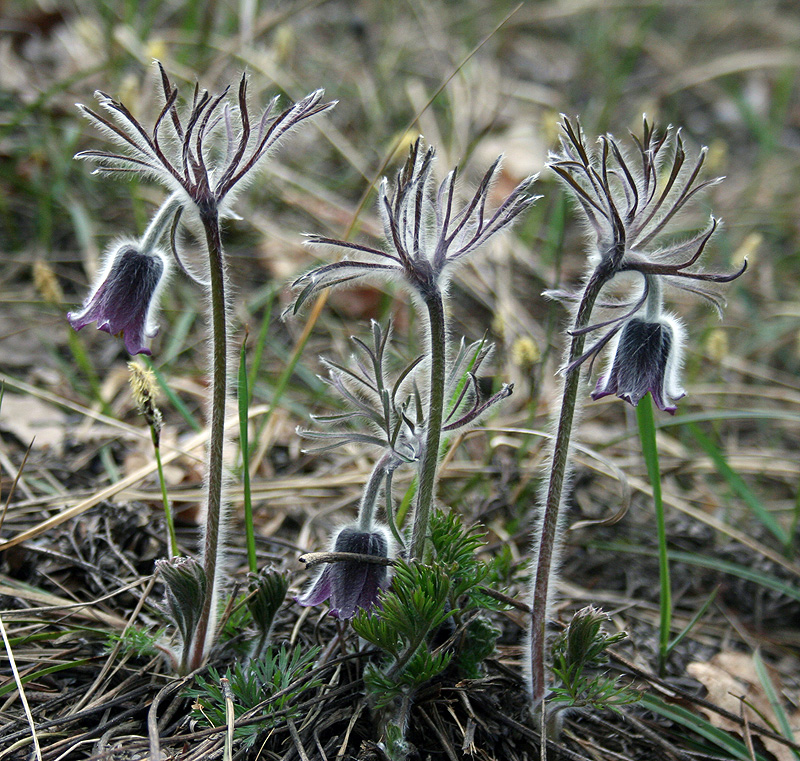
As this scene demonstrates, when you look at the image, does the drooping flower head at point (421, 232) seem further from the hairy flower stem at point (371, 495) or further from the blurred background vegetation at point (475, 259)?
the blurred background vegetation at point (475, 259)

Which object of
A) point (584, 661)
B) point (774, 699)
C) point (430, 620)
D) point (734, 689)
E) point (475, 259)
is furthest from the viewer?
point (475, 259)

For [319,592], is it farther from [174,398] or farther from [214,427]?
[174,398]

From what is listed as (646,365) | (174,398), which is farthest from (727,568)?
(174,398)

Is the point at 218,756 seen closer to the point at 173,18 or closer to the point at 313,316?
the point at 313,316

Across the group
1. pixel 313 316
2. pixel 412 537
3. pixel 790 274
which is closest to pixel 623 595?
pixel 412 537

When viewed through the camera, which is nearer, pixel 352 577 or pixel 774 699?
pixel 352 577

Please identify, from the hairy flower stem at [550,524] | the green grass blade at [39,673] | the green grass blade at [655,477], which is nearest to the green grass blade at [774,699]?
the green grass blade at [655,477]
